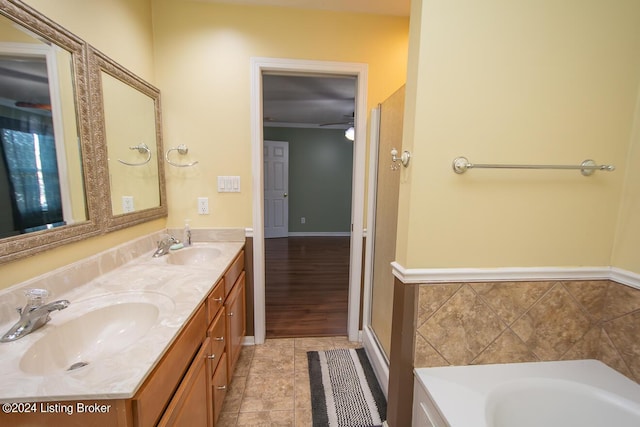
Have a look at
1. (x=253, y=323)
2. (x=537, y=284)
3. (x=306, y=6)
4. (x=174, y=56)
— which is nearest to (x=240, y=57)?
(x=174, y=56)

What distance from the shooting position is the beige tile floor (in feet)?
5.01

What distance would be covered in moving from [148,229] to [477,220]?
6.33ft

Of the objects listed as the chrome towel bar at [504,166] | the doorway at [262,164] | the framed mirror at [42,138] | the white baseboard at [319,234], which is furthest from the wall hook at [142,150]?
the white baseboard at [319,234]

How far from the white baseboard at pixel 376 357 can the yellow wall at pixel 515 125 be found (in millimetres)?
966

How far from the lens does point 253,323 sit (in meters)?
2.20

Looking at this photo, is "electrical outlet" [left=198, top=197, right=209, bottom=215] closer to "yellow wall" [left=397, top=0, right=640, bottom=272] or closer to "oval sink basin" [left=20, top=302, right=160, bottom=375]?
"oval sink basin" [left=20, top=302, right=160, bottom=375]

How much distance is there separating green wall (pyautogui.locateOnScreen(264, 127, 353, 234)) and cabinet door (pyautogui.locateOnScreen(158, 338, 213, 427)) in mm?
4810

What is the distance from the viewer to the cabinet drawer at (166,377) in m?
0.71

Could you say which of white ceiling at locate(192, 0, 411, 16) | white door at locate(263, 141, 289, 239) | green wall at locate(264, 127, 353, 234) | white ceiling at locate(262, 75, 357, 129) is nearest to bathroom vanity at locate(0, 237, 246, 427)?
white ceiling at locate(192, 0, 411, 16)

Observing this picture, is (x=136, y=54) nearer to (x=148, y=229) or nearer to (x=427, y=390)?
(x=148, y=229)

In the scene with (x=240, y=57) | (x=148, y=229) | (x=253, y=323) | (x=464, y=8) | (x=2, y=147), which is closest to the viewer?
(x=2, y=147)

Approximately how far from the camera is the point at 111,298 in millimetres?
1103

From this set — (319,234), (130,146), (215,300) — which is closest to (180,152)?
(130,146)

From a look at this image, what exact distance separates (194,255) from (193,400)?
1.04 meters
